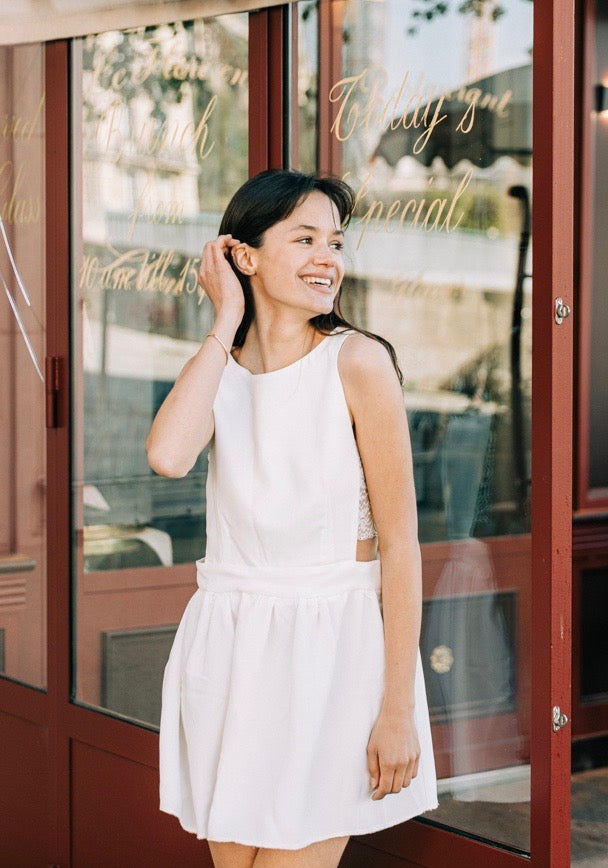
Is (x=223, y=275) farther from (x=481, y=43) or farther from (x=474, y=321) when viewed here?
(x=481, y=43)

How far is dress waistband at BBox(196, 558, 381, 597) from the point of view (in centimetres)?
198

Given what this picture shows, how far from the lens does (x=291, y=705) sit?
6.42ft

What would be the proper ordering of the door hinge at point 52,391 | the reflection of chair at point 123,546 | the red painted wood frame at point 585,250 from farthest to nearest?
the red painted wood frame at point 585,250
the door hinge at point 52,391
the reflection of chair at point 123,546

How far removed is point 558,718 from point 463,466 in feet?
1.99

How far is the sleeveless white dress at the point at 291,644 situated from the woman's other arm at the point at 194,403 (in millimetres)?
84

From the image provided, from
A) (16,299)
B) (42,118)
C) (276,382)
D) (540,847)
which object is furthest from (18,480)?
(540,847)

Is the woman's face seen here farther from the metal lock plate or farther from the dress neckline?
the metal lock plate

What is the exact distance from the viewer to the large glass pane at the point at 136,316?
317 centimetres

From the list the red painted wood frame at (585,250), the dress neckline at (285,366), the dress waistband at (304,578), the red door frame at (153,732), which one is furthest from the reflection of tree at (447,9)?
the red painted wood frame at (585,250)

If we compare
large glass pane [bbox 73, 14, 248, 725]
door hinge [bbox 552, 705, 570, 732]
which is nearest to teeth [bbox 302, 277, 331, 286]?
door hinge [bbox 552, 705, 570, 732]

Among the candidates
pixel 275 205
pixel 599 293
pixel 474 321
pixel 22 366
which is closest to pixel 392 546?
pixel 275 205

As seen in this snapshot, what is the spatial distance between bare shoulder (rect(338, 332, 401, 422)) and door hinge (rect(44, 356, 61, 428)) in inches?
64.8

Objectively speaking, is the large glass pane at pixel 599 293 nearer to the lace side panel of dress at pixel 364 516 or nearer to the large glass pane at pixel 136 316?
the large glass pane at pixel 136 316

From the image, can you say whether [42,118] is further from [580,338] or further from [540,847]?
[540,847]
